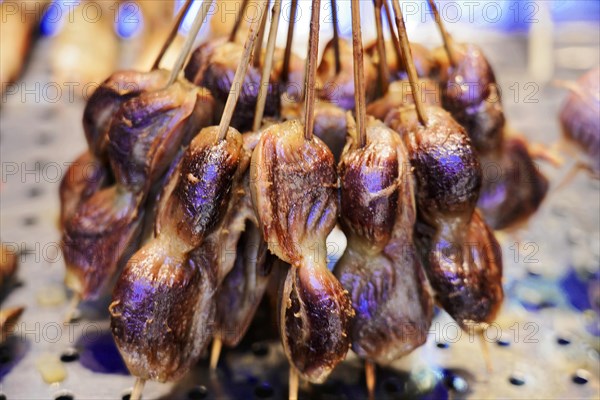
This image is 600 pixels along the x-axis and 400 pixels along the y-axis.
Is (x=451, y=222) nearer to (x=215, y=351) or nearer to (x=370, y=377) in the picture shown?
(x=370, y=377)

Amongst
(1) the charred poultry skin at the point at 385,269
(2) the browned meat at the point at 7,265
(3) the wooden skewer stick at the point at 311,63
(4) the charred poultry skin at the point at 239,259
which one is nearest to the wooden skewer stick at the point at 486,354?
(1) the charred poultry skin at the point at 385,269

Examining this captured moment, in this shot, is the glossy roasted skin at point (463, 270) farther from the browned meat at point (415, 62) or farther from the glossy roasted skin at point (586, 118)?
the glossy roasted skin at point (586, 118)

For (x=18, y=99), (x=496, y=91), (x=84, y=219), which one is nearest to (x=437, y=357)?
(x=496, y=91)

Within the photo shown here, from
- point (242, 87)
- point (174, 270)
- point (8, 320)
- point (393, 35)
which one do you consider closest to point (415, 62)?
point (393, 35)

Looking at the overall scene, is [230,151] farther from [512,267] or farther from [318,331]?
[512,267]

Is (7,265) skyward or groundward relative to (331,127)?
groundward

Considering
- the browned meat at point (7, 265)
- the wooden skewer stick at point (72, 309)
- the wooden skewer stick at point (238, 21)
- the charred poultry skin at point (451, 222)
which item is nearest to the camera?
the charred poultry skin at point (451, 222)
